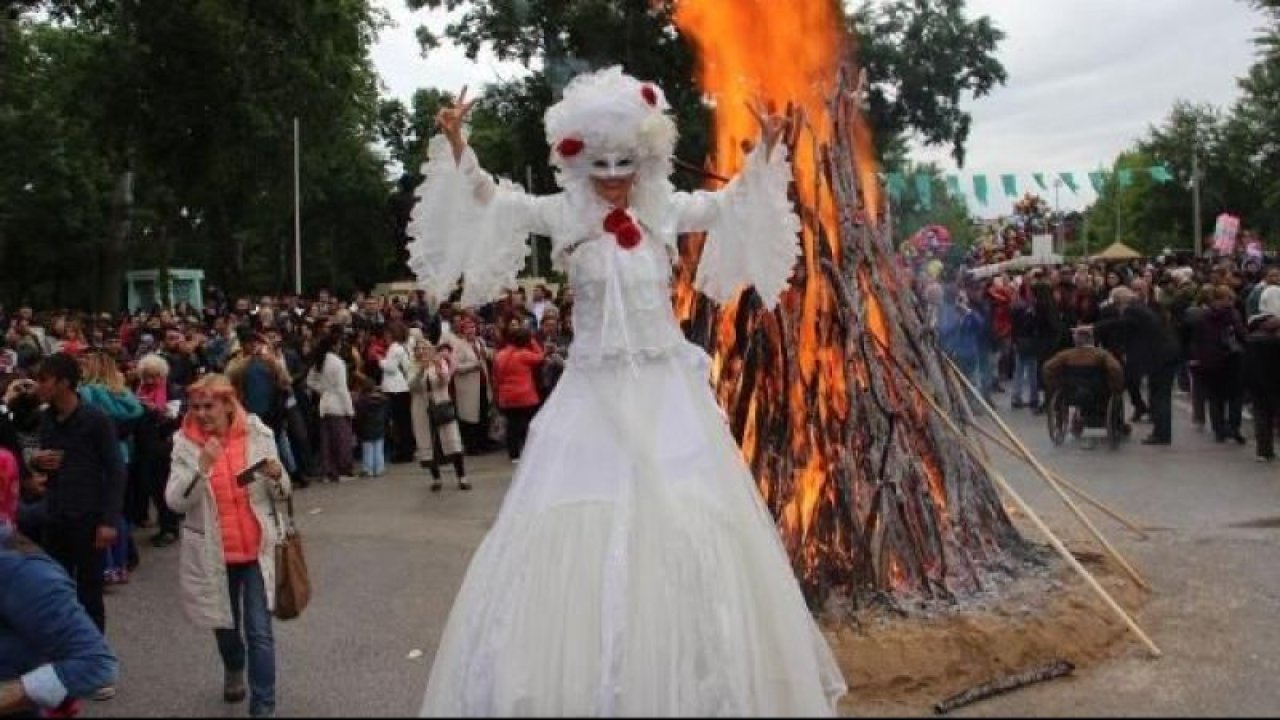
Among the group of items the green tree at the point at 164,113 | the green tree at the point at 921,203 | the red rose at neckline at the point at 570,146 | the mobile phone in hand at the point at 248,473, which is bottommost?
the mobile phone in hand at the point at 248,473

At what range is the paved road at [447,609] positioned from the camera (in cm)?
575

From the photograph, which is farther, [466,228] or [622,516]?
[466,228]

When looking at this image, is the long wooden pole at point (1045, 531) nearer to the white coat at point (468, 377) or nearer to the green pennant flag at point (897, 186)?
the white coat at point (468, 377)

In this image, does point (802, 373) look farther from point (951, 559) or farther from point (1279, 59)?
point (1279, 59)

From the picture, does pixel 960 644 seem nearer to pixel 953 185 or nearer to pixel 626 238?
pixel 626 238

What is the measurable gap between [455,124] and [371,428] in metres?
10.3

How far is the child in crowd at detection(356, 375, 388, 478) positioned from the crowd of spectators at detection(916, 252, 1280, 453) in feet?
20.4

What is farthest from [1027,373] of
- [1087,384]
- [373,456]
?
[373,456]

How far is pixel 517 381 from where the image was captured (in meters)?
14.8

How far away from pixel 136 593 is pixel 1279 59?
30.0 meters

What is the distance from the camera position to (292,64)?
23.4 metres

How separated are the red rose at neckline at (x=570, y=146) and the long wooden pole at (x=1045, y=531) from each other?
9.81 feet

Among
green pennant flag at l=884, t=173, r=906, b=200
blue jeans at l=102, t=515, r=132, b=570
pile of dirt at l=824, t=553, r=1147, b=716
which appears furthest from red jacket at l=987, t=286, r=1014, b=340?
blue jeans at l=102, t=515, r=132, b=570

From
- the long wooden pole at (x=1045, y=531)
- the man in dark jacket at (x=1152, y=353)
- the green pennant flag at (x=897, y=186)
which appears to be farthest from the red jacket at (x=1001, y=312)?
the long wooden pole at (x=1045, y=531)
